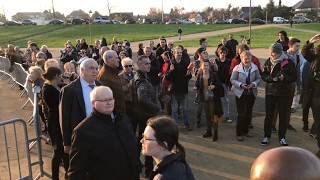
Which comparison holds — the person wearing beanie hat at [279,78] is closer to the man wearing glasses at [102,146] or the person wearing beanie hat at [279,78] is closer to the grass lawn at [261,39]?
the man wearing glasses at [102,146]

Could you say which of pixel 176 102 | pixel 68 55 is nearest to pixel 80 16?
pixel 68 55

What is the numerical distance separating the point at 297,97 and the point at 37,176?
6.63 meters

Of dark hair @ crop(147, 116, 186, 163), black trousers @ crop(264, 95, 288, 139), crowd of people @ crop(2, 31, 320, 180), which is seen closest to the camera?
dark hair @ crop(147, 116, 186, 163)

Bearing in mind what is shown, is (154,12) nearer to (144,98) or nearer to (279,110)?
(279,110)

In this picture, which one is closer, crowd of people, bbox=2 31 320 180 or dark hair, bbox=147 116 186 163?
dark hair, bbox=147 116 186 163

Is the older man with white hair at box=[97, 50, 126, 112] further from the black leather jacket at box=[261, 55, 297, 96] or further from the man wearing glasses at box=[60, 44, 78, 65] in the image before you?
the man wearing glasses at box=[60, 44, 78, 65]

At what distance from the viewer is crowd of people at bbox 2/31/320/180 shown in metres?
2.94

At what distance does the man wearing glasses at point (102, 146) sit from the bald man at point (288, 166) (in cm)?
208

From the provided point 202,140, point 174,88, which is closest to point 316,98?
point 202,140

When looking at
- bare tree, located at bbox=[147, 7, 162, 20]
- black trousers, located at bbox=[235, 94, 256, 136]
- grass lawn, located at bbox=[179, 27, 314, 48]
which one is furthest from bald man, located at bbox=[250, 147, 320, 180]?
bare tree, located at bbox=[147, 7, 162, 20]

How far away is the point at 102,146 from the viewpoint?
2977mm

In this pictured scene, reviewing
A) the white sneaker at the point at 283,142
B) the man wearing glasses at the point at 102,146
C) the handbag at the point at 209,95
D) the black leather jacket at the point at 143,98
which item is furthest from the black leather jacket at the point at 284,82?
the man wearing glasses at the point at 102,146

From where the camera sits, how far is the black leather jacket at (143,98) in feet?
15.6

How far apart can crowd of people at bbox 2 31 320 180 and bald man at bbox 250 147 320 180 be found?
115 cm
